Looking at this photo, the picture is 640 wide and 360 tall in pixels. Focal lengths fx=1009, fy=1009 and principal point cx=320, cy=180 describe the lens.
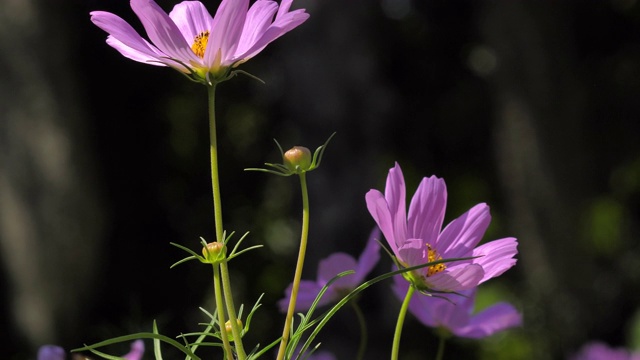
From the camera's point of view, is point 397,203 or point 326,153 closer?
point 397,203

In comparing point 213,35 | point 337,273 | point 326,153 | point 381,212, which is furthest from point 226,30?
point 326,153

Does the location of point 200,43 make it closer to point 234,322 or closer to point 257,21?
point 257,21

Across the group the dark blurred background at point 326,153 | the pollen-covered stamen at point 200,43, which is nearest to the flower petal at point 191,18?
the pollen-covered stamen at point 200,43

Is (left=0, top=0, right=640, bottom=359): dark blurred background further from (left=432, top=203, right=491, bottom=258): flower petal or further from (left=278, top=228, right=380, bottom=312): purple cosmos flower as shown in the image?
(left=432, top=203, right=491, bottom=258): flower petal

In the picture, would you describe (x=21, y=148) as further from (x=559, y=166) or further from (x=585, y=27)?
(x=585, y=27)

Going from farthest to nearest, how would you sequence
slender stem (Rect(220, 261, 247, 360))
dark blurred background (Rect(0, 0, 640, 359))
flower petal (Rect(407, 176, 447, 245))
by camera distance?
1. dark blurred background (Rect(0, 0, 640, 359))
2. flower petal (Rect(407, 176, 447, 245))
3. slender stem (Rect(220, 261, 247, 360))

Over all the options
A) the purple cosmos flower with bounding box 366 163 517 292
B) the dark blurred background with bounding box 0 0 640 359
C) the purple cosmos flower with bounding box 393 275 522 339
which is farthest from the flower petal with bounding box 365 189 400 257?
the dark blurred background with bounding box 0 0 640 359

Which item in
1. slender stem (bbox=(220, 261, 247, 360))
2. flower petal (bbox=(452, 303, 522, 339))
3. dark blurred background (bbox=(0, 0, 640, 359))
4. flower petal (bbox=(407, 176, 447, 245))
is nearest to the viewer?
slender stem (bbox=(220, 261, 247, 360))
